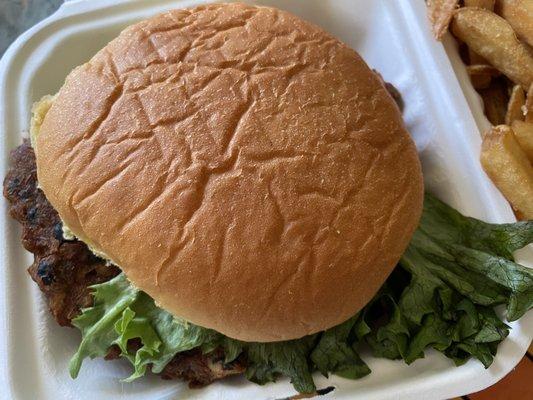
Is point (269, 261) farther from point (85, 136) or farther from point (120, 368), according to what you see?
point (120, 368)

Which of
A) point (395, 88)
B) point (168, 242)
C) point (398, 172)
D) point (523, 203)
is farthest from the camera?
point (395, 88)

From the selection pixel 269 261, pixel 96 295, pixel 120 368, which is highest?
pixel 269 261

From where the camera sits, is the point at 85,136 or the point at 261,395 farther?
the point at 261,395

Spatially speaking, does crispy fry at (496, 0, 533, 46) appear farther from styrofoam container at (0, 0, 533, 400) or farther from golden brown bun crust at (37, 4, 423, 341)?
golden brown bun crust at (37, 4, 423, 341)

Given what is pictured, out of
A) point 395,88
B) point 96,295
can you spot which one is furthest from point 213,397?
point 395,88

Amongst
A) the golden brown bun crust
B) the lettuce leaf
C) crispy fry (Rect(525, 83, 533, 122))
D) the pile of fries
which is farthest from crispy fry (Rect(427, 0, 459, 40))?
the lettuce leaf

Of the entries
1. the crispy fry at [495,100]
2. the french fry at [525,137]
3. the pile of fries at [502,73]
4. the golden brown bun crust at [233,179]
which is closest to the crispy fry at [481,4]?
the pile of fries at [502,73]

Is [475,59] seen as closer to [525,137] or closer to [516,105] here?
[516,105]

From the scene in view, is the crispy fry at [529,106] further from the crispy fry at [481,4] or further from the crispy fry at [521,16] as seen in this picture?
the crispy fry at [481,4]
